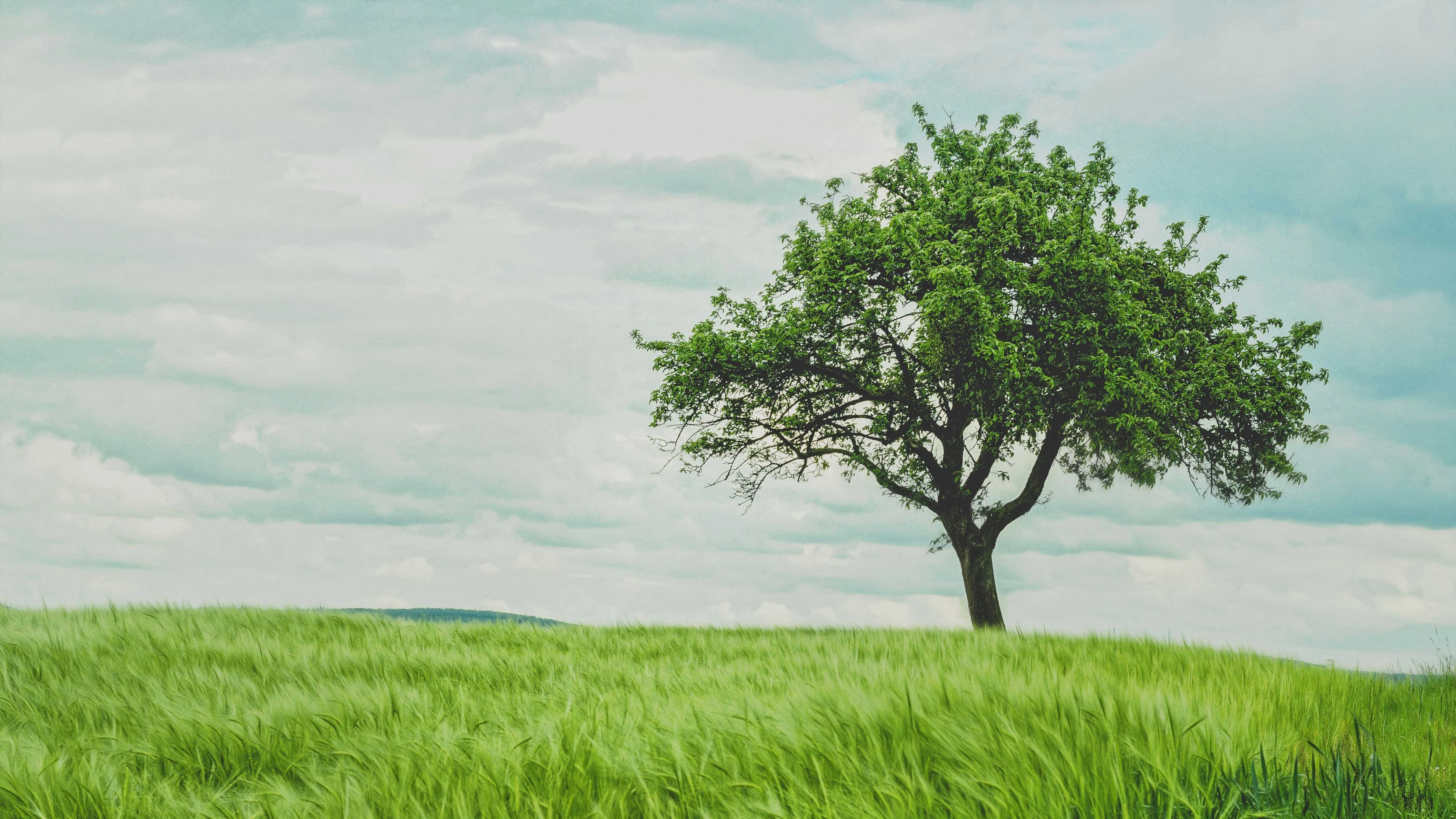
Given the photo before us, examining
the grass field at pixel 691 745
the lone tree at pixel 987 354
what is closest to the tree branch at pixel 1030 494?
the lone tree at pixel 987 354

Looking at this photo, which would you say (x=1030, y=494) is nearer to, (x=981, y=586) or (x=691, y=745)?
(x=981, y=586)

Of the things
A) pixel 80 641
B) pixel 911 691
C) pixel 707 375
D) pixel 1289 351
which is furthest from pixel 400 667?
pixel 1289 351

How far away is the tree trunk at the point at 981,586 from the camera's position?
774 inches

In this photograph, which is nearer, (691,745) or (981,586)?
(691,745)

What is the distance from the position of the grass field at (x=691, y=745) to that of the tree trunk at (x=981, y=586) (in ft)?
33.8

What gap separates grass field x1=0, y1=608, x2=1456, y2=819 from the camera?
3.99 meters

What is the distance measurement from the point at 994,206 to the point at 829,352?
452 cm

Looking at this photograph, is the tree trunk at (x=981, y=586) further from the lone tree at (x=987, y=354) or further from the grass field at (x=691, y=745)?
the grass field at (x=691, y=745)

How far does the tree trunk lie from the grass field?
10303 millimetres

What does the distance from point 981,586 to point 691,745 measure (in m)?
16.3

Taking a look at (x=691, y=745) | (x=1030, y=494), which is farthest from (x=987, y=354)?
(x=691, y=745)

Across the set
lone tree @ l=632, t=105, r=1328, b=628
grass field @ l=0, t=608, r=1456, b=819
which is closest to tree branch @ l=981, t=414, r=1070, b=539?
lone tree @ l=632, t=105, r=1328, b=628

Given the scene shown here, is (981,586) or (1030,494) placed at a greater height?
(1030,494)

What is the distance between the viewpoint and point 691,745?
4.62 metres
